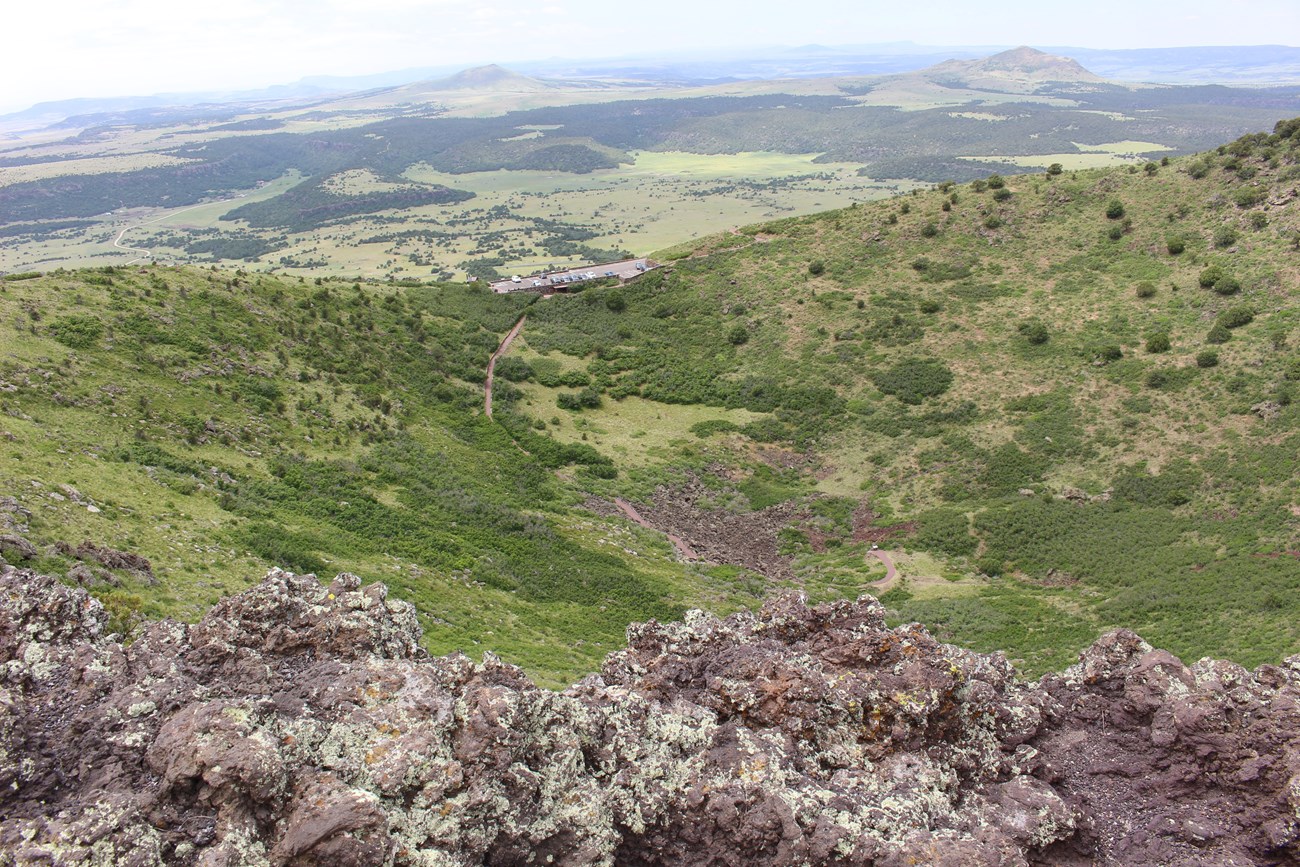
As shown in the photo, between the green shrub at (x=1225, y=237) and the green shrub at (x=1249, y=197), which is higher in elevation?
the green shrub at (x=1249, y=197)

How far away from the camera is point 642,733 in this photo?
1213 cm

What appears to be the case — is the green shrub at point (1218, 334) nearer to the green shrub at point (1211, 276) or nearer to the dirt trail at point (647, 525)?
the green shrub at point (1211, 276)

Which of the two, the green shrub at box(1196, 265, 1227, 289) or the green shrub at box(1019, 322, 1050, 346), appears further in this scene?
the green shrub at box(1019, 322, 1050, 346)

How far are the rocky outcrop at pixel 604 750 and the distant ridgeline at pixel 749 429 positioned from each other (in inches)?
228

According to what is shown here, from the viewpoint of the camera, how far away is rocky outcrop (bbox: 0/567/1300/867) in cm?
892

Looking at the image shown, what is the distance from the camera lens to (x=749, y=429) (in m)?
53.3

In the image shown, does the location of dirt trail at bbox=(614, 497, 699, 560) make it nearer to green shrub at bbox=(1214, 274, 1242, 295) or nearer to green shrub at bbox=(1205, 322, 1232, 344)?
green shrub at bbox=(1205, 322, 1232, 344)

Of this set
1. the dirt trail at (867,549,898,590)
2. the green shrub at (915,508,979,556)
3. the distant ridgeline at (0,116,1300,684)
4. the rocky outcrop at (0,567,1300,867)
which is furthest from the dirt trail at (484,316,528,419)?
the rocky outcrop at (0,567,1300,867)

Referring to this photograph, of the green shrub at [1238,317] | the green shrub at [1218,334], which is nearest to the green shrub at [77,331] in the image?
the green shrub at [1218,334]

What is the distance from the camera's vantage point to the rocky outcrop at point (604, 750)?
8922 millimetres

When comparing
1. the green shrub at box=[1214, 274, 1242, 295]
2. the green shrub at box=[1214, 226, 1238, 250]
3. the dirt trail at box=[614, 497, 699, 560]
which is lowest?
the dirt trail at box=[614, 497, 699, 560]

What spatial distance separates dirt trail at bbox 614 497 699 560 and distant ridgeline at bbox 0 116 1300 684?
38.0 inches

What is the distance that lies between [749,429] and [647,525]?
15.3 meters

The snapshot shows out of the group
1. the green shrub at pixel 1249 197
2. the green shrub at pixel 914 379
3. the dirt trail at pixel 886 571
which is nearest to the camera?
the dirt trail at pixel 886 571
